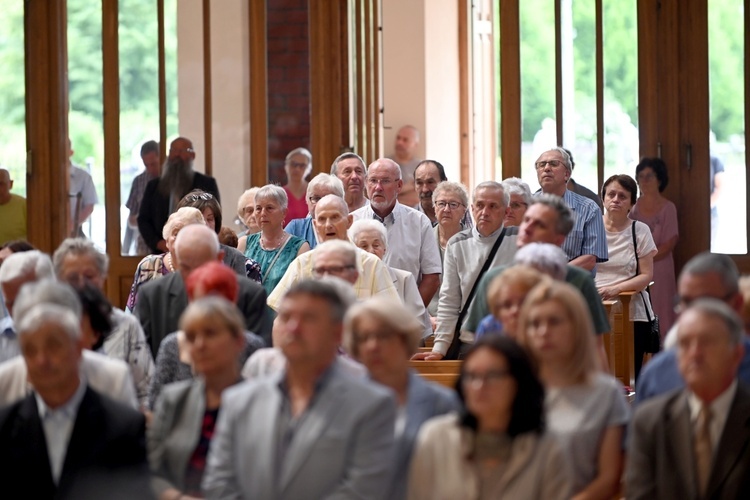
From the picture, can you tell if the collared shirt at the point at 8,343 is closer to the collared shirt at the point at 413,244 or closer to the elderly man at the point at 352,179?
the collared shirt at the point at 413,244

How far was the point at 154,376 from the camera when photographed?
16.0ft

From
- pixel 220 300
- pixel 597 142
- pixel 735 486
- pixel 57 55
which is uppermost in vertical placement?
pixel 57 55

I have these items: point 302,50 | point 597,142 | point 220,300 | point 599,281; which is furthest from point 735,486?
point 302,50

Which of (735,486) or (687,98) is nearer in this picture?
(735,486)

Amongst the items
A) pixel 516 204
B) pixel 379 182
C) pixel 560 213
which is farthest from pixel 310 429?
pixel 379 182

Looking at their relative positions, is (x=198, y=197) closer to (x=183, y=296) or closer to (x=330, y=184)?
(x=330, y=184)

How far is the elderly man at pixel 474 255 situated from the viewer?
6.36 meters

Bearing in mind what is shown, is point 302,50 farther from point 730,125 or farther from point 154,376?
point 154,376

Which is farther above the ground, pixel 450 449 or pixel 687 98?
pixel 687 98

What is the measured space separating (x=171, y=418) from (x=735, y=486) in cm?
152

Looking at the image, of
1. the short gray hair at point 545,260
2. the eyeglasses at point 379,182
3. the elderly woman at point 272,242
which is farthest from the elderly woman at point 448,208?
the short gray hair at point 545,260

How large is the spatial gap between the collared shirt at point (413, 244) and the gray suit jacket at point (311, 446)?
3.49m

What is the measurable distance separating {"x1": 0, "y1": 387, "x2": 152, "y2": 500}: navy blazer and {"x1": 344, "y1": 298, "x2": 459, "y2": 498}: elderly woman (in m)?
0.64

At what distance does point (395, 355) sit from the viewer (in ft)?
13.5
